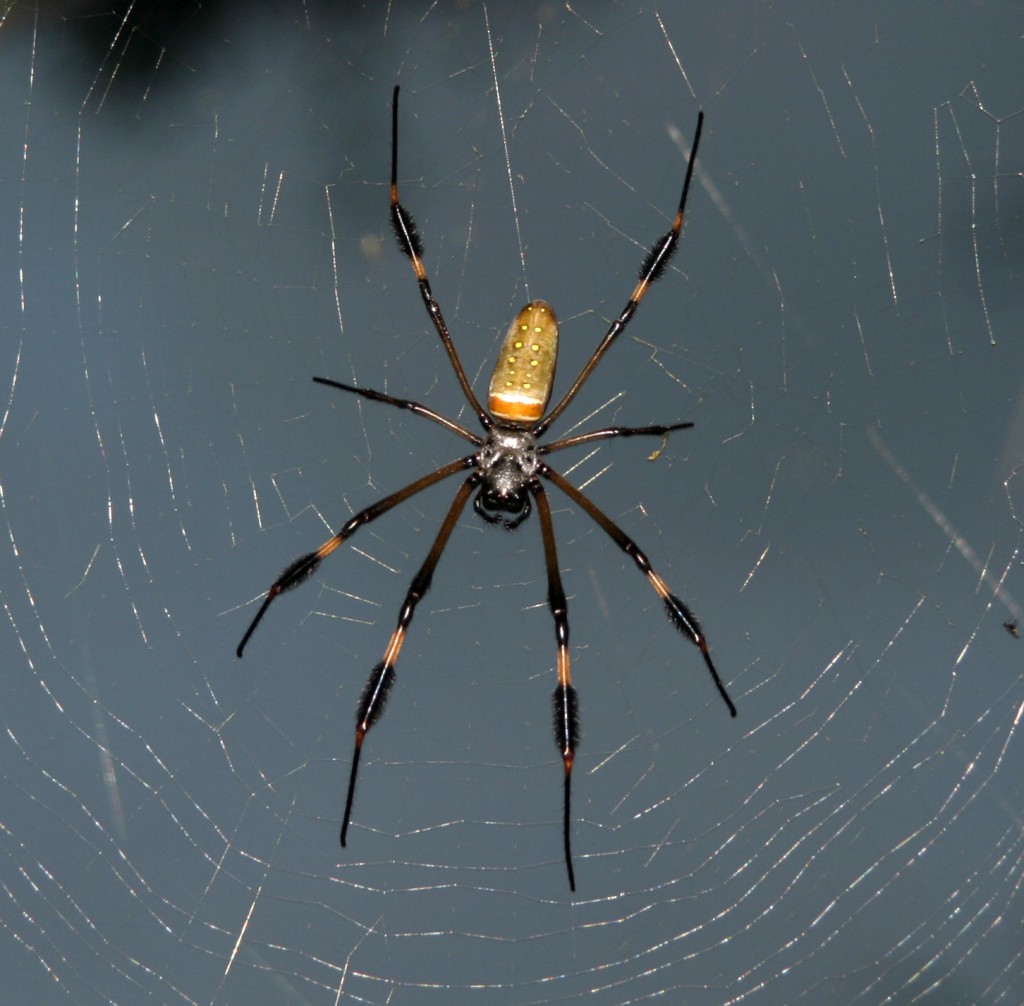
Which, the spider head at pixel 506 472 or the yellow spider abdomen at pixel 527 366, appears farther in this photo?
the spider head at pixel 506 472

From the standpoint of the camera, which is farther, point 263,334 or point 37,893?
point 263,334

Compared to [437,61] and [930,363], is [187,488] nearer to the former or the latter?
[437,61]

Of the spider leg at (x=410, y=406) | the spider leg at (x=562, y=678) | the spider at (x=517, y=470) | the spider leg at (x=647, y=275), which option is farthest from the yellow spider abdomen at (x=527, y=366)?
the spider leg at (x=562, y=678)

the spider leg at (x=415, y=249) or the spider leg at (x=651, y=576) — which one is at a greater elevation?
the spider leg at (x=415, y=249)

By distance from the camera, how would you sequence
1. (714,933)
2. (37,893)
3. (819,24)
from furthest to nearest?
(819,24) → (714,933) → (37,893)

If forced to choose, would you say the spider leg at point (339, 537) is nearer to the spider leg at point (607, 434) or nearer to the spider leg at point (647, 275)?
the spider leg at point (607, 434)

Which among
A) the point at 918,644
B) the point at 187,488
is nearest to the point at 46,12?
the point at 187,488

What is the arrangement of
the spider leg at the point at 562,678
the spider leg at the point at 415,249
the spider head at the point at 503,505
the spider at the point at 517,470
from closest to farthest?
the spider leg at the point at 562,678, the spider at the point at 517,470, the spider leg at the point at 415,249, the spider head at the point at 503,505

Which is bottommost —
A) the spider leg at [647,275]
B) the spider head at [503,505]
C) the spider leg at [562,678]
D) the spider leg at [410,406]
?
the spider leg at [562,678]
